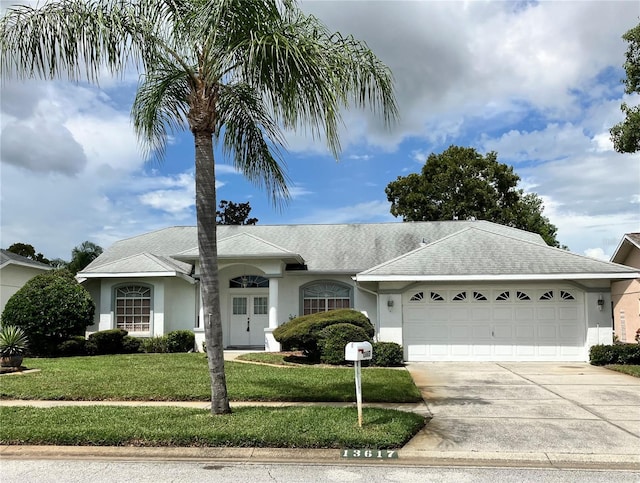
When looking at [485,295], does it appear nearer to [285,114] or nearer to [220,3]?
[285,114]

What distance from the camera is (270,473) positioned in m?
6.10

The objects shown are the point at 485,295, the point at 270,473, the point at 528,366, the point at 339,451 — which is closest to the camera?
the point at 270,473

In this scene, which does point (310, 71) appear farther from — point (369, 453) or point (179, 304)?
point (179, 304)

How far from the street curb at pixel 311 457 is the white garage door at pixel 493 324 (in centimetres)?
992

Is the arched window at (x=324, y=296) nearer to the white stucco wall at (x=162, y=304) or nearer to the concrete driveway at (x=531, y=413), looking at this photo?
the white stucco wall at (x=162, y=304)

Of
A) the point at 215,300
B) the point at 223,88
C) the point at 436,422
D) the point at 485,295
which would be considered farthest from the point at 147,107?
the point at 485,295

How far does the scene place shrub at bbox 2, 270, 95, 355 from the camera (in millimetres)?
17062

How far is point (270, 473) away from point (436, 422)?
322 centimetres

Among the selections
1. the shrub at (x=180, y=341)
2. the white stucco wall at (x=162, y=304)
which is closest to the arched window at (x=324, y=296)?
the shrub at (x=180, y=341)

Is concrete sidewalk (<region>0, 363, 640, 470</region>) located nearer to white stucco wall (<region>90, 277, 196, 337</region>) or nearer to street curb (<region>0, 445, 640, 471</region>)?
street curb (<region>0, 445, 640, 471</region>)

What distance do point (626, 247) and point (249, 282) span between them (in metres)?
18.5

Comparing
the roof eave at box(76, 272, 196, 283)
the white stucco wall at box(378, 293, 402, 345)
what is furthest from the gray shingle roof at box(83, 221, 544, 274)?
the white stucco wall at box(378, 293, 402, 345)

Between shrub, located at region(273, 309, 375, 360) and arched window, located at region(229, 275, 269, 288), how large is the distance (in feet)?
15.9

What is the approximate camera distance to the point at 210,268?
804cm
